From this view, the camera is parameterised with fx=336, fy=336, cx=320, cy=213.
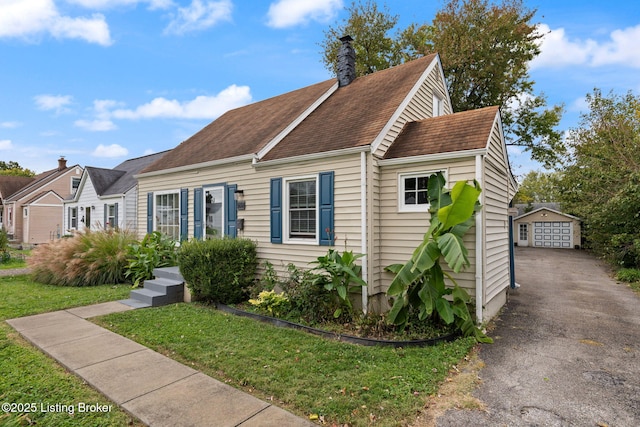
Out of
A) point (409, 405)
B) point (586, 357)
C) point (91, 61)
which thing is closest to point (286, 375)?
point (409, 405)

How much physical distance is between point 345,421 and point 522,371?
269cm

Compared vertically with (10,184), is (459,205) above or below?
below

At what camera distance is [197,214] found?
32.1ft

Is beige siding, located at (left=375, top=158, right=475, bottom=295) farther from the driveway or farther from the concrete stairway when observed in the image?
the concrete stairway

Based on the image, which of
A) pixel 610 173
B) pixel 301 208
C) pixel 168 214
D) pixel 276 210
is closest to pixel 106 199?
pixel 168 214

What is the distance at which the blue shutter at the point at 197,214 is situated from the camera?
973 centimetres

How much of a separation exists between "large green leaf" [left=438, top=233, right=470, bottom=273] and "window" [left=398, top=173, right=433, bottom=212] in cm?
126

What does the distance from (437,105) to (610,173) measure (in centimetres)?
884

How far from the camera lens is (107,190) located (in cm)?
1830

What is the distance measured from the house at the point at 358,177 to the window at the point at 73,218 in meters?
13.7

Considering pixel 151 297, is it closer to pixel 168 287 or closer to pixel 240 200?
pixel 168 287

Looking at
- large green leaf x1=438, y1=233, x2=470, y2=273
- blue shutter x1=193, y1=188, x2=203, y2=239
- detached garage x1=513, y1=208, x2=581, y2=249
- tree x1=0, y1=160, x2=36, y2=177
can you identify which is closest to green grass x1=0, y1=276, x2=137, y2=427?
blue shutter x1=193, y1=188, x2=203, y2=239

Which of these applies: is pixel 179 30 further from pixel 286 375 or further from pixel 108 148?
pixel 108 148

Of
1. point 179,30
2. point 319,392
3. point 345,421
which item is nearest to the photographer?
point 345,421
